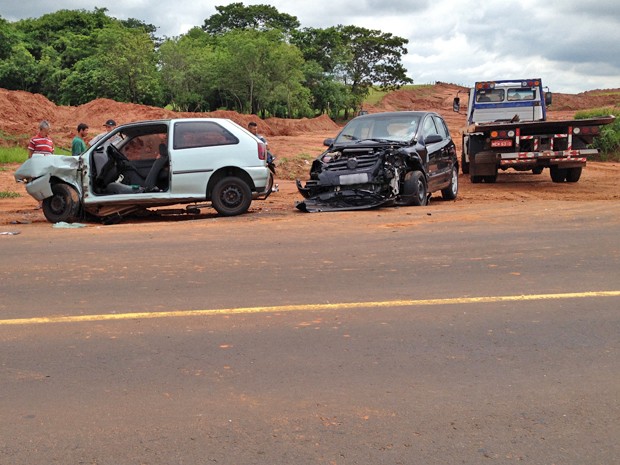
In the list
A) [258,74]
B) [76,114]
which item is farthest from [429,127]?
[258,74]

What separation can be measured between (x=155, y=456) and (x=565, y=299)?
147 inches

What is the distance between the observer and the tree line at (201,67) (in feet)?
150

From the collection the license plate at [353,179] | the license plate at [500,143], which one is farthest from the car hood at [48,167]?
the license plate at [500,143]

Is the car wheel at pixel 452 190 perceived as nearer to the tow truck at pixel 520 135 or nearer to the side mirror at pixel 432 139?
the side mirror at pixel 432 139

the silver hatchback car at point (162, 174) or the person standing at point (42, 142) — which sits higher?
the person standing at point (42, 142)

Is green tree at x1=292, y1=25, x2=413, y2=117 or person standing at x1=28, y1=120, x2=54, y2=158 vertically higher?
green tree at x1=292, y1=25, x2=413, y2=117

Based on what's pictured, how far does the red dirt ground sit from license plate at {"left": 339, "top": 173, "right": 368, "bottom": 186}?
1432mm

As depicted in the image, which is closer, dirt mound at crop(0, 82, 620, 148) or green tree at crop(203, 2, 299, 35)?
dirt mound at crop(0, 82, 620, 148)

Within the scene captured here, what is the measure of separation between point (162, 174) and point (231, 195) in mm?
1190

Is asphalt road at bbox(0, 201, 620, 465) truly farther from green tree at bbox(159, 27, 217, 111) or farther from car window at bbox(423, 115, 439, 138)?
green tree at bbox(159, 27, 217, 111)

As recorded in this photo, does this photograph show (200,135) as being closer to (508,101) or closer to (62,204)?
(62,204)

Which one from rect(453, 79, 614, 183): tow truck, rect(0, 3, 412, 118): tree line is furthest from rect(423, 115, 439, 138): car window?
rect(0, 3, 412, 118): tree line

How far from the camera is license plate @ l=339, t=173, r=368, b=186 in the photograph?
38.3 ft

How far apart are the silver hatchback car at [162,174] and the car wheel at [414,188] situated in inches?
91.1
